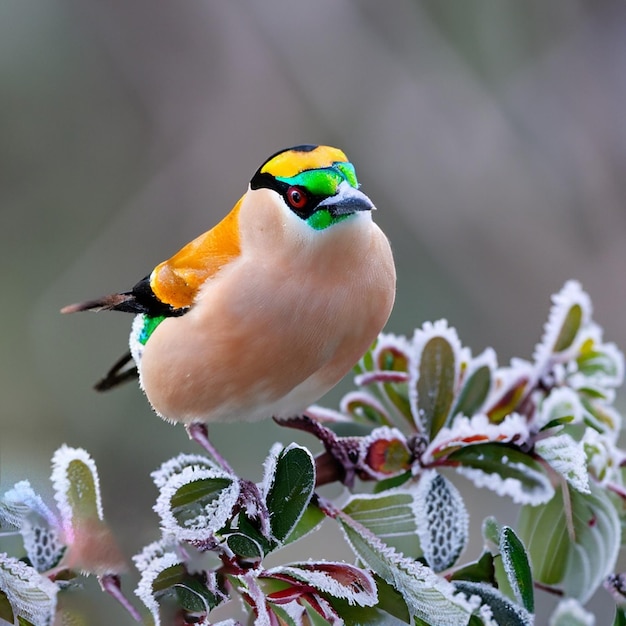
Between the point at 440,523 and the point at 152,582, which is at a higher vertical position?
the point at 152,582

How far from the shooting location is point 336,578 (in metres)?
0.79

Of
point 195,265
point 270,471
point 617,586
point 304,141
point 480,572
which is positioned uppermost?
point 304,141

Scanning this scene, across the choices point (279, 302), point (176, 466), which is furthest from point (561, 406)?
point (176, 466)

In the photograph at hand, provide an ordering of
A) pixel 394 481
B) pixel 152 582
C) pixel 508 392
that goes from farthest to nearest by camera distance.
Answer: pixel 508 392 < pixel 394 481 < pixel 152 582

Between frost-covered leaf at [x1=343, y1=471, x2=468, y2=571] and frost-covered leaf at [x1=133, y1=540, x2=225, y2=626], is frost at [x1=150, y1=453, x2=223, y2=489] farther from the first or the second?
frost-covered leaf at [x1=343, y1=471, x2=468, y2=571]

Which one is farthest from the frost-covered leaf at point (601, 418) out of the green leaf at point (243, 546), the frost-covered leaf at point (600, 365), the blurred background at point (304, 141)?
the blurred background at point (304, 141)

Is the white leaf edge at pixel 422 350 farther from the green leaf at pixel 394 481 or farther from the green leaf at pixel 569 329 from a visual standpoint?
the green leaf at pixel 569 329

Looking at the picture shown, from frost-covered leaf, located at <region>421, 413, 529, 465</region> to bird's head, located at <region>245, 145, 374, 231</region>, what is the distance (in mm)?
277

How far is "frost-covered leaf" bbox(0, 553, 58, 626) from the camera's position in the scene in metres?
0.79

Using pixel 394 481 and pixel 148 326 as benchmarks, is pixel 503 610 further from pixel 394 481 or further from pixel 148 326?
pixel 148 326

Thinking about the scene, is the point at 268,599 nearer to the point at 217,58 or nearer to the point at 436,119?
the point at 436,119

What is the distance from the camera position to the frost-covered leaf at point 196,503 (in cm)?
77

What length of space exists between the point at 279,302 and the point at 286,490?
247 mm

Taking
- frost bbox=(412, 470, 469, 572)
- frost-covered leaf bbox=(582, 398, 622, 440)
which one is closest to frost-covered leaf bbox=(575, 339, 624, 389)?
frost-covered leaf bbox=(582, 398, 622, 440)
